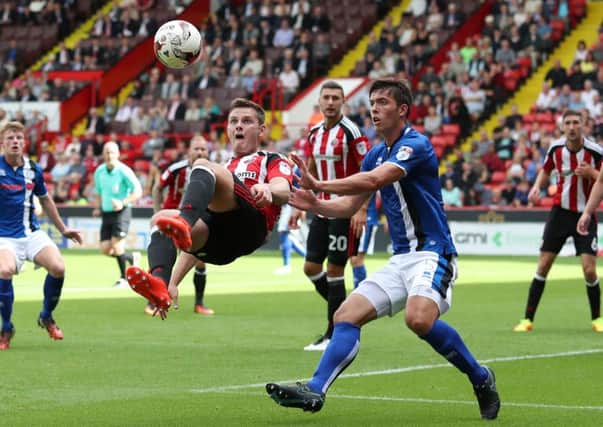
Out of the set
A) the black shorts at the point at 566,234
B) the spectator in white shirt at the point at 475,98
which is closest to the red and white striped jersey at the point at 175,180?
the black shorts at the point at 566,234

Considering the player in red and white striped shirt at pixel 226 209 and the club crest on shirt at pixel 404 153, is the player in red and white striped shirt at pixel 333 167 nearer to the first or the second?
the player in red and white striped shirt at pixel 226 209

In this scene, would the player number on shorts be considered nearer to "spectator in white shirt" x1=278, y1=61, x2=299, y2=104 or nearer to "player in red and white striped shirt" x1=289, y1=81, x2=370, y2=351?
"player in red and white striped shirt" x1=289, y1=81, x2=370, y2=351

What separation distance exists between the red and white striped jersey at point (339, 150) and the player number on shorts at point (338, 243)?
59cm

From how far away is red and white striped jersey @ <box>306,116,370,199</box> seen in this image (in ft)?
39.9

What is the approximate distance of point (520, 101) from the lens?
34125 millimetres

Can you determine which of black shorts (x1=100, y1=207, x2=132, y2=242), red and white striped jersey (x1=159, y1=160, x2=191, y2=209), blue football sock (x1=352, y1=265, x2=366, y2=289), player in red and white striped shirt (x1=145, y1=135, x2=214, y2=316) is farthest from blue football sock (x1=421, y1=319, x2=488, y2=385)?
black shorts (x1=100, y1=207, x2=132, y2=242)

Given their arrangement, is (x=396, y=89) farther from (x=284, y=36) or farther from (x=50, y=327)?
(x=284, y=36)

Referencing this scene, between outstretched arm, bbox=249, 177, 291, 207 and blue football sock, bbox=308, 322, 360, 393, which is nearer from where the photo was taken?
blue football sock, bbox=308, 322, 360, 393

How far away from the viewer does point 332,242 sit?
12117 mm

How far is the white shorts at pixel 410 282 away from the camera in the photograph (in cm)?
792

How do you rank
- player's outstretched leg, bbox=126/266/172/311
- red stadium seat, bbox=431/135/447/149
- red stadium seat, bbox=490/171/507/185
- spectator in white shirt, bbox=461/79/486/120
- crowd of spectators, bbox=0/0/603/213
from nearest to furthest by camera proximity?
player's outstretched leg, bbox=126/266/172/311 < red stadium seat, bbox=490/171/507/185 < crowd of spectators, bbox=0/0/603/213 < red stadium seat, bbox=431/135/447/149 < spectator in white shirt, bbox=461/79/486/120

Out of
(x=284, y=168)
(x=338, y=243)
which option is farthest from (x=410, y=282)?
(x=338, y=243)

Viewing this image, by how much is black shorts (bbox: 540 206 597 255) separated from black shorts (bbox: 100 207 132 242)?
8.58m

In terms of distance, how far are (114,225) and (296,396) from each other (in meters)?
13.3
